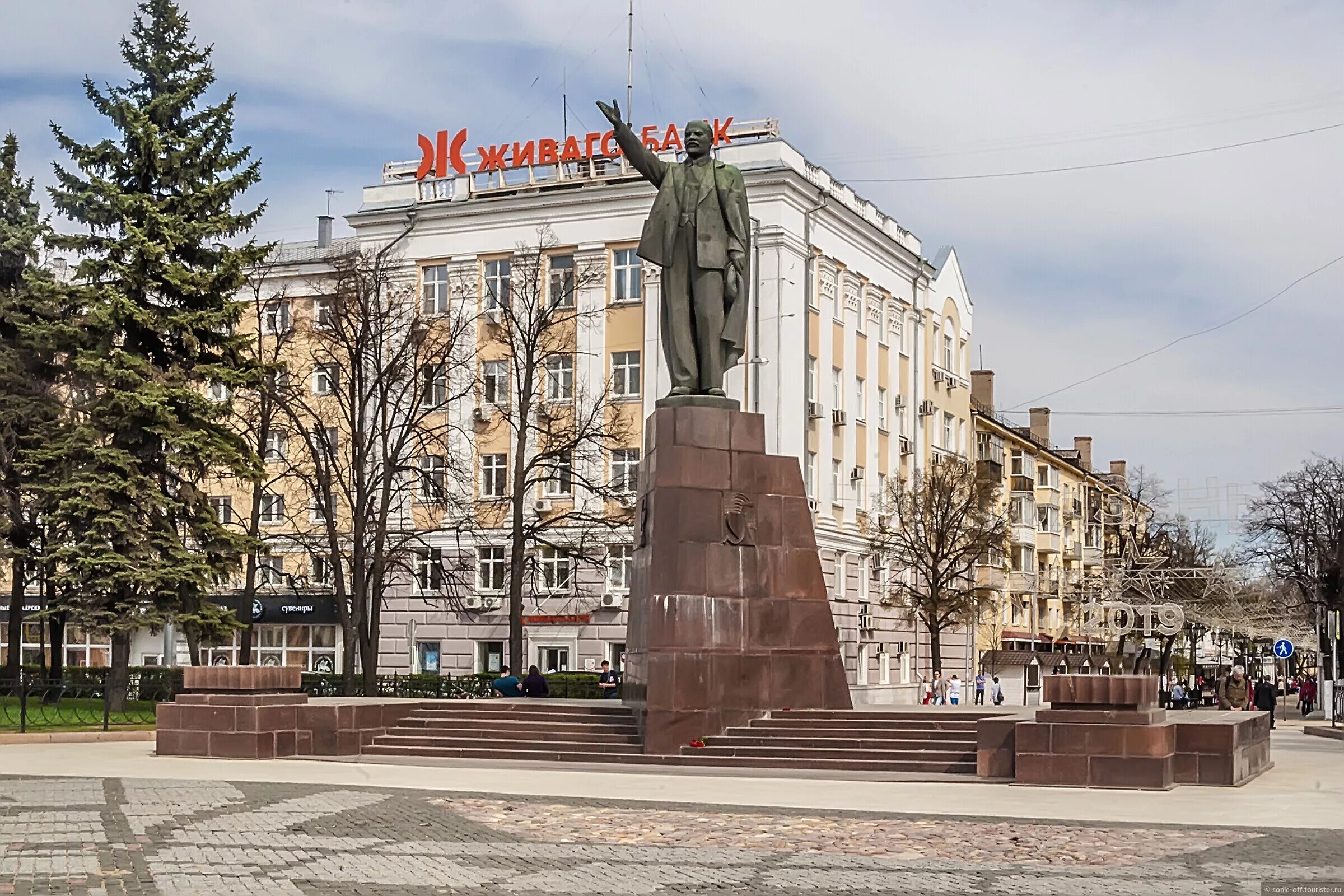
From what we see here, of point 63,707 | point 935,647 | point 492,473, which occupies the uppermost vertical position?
point 492,473

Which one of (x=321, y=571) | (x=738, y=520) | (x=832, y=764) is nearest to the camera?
(x=832, y=764)

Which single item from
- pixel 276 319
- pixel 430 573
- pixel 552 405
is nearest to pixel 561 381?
pixel 552 405

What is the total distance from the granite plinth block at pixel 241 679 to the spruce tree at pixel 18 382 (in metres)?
12.3

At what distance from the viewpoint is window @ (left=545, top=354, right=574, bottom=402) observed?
49562mm

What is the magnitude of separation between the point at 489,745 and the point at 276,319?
31750 mm

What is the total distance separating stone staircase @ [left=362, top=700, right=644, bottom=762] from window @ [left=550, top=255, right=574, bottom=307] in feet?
73.9

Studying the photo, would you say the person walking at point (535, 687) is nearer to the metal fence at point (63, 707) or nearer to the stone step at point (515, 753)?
the metal fence at point (63, 707)

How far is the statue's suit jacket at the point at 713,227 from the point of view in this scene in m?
20.7

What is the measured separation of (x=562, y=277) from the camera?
1923 inches

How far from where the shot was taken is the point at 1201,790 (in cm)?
1634

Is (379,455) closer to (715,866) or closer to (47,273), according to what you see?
(47,273)

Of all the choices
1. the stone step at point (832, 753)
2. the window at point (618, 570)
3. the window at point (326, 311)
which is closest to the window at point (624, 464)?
the window at point (618, 570)

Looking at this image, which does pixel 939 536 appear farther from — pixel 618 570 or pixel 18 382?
pixel 18 382

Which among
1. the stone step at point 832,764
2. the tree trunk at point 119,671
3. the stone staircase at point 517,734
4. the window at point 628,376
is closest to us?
the stone step at point 832,764
